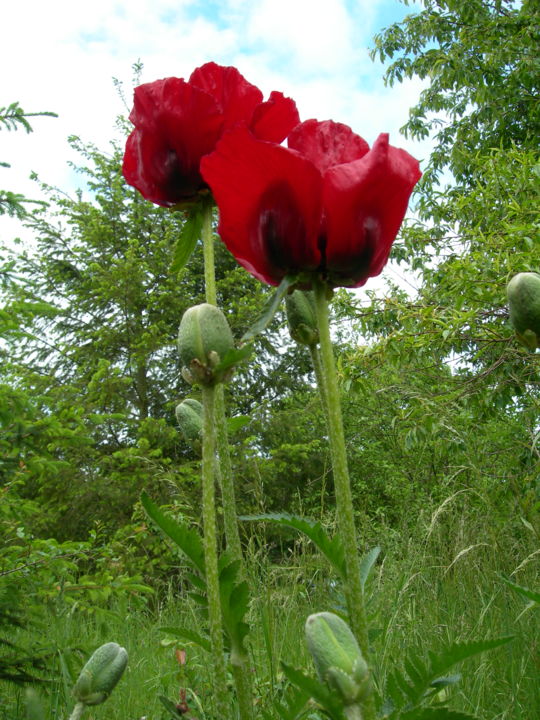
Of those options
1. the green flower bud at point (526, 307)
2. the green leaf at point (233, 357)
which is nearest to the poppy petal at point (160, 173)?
the green leaf at point (233, 357)

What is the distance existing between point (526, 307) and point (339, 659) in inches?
16.8

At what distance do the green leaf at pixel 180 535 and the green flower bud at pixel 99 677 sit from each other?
0.14m

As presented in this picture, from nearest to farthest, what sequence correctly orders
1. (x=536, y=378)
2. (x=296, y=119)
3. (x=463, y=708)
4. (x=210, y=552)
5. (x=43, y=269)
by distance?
(x=210, y=552) → (x=296, y=119) → (x=463, y=708) → (x=536, y=378) → (x=43, y=269)

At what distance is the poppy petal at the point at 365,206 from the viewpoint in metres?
0.65

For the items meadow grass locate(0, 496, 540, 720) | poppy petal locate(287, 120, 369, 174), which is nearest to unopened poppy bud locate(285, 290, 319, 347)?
poppy petal locate(287, 120, 369, 174)

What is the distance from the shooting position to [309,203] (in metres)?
0.67

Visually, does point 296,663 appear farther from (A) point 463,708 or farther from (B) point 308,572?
(B) point 308,572

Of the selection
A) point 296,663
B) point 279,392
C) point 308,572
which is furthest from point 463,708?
point 279,392

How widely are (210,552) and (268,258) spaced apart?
0.32 metres

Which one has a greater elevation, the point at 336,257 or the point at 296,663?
the point at 336,257

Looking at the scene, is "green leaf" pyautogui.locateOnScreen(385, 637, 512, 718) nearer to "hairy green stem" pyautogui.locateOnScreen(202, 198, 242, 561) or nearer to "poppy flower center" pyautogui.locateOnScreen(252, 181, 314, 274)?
"hairy green stem" pyautogui.locateOnScreen(202, 198, 242, 561)

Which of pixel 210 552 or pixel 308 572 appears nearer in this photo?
pixel 210 552

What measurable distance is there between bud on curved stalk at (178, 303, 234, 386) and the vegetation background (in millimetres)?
227

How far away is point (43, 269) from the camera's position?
9648mm
